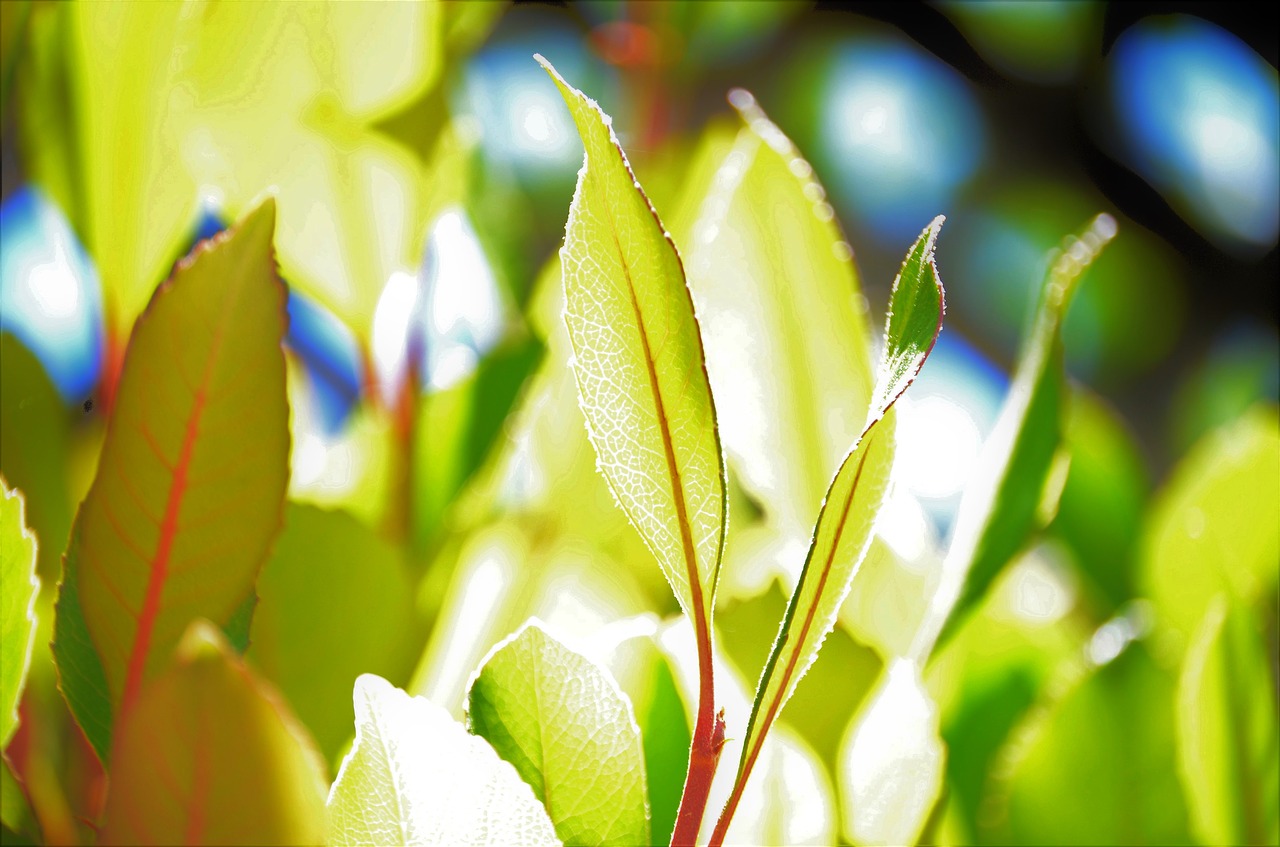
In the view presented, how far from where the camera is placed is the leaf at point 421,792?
177mm

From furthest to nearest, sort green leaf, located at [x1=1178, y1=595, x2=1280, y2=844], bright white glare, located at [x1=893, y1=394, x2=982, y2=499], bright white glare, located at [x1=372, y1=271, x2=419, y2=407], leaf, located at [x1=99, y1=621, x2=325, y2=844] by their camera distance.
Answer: bright white glare, located at [x1=893, y1=394, x2=982, y2=499] → bright white glare, located at [x1=372, y1=271, x2=419, y2=407] → green leaf, located at [x1=1178, y1=595, x2=1280, y2=844] → leaf, located at [x1=99, y1=621, x2=325, y2=844]

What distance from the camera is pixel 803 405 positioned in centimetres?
35

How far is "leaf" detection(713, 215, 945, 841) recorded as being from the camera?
0.17 meters

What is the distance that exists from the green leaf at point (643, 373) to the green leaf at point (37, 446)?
0.20m

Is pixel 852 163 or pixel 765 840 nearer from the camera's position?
pixel 765 840

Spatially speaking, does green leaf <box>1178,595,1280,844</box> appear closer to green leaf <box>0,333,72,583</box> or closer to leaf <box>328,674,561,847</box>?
leaf <box>328,674,561,847</box>

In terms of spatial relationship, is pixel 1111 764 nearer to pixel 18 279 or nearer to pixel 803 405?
pixel 803 405

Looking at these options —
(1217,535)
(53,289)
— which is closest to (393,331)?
(53,289)

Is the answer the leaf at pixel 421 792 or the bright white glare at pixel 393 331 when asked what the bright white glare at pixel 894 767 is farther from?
the bright white glare at pixel 393 331

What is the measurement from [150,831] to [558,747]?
74 millimetres

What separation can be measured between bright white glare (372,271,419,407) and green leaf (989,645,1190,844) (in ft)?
0.84

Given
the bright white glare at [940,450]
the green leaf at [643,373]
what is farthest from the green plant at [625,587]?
the bright white glare at [940,450]

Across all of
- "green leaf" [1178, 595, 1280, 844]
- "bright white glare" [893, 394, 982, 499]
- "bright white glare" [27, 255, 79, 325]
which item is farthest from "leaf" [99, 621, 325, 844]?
"bright white glare" [893, 394, 982, 499]

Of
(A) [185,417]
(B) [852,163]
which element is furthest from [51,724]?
(B) [852,163]
